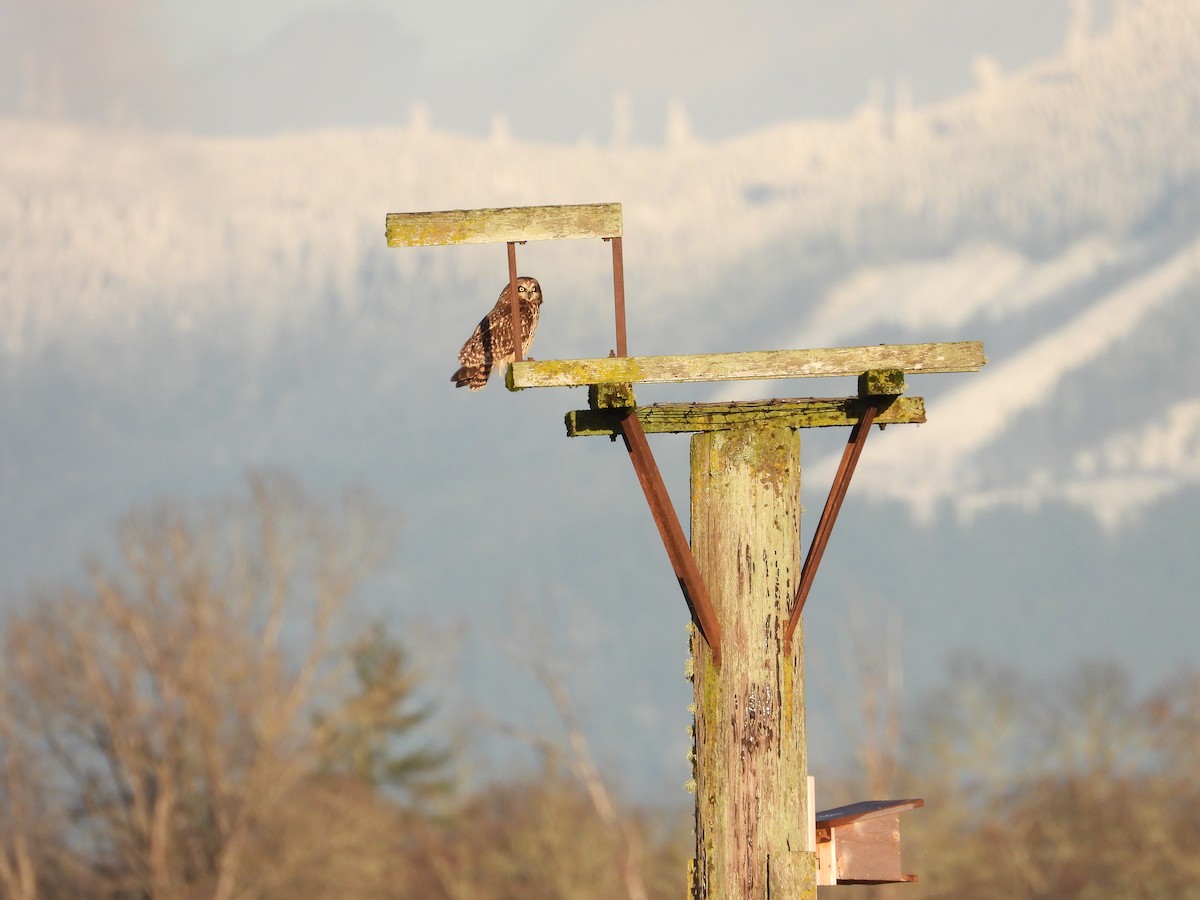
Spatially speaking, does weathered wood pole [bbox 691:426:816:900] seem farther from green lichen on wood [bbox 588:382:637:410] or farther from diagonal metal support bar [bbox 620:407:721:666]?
green lichen on wood [bbox 588:382:637:410]

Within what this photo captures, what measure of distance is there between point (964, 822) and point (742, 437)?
45.8 meters

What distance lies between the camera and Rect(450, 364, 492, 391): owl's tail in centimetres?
1027

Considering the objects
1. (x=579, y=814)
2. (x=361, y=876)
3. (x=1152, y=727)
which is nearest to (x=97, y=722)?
(x=361, y=876)

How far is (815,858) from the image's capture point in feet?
24.8

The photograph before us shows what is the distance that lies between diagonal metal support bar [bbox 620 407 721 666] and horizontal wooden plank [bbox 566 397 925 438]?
13 cm

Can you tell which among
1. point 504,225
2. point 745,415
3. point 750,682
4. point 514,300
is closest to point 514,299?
point 514,300

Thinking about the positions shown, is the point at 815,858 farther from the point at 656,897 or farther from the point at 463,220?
the point at 656,897

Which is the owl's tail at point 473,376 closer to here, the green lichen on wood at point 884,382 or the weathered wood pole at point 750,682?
the weathered wood pole at point 750,682

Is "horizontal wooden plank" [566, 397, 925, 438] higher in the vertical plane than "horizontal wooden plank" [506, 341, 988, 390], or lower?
lower

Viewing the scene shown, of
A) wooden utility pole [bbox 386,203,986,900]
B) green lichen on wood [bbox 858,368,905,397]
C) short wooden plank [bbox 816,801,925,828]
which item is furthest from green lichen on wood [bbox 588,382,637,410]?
short wooden plank [bbox 816,801,925,828]

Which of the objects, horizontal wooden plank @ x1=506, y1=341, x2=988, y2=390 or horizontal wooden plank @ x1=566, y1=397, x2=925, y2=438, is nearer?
horizontal wooden plank @ x1=506, y1=341, x2=988, y2=390

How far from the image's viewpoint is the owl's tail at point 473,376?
33.7 feet

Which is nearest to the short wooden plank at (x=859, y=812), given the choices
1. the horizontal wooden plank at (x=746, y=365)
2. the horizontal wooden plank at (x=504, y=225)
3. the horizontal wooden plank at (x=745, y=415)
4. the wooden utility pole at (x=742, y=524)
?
the wooden utility pole at (x=742, y=524)

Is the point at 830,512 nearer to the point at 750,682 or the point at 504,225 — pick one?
the point at 750,682
